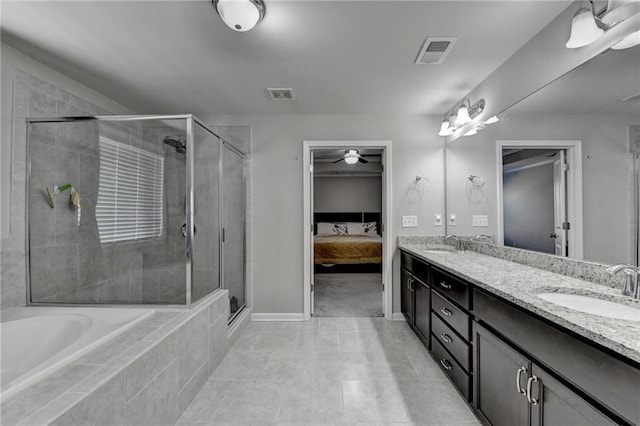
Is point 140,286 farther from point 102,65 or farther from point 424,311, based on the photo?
point 424,311

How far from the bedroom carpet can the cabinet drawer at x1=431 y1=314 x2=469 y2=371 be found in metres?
1.19

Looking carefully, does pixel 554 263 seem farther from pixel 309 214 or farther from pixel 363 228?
pixel 363 228

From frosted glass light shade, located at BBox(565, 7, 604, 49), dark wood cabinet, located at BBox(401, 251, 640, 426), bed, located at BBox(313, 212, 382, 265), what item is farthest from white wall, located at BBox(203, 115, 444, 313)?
bed, located at BBox(313, 212, 382, 265)

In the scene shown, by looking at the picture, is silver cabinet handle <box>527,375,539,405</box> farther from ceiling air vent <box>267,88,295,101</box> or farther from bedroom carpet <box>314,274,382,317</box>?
ceiling air vent <box>267,88,295,101</box>

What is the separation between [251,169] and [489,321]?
2695 mm

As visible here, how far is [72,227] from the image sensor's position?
2.32 m

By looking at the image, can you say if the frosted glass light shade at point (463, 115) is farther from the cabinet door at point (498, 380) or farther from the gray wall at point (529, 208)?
the cabinet door at point (498, 380)

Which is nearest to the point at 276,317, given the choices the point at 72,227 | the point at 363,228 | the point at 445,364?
the point at 445,364

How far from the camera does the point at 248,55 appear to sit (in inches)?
79.3

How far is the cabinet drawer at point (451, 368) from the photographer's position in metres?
1.74

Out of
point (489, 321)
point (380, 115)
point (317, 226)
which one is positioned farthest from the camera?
point (317, 226)

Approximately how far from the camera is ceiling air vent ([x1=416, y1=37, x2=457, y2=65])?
1.82 m

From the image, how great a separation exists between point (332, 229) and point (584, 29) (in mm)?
5509

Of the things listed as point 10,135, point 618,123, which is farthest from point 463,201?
point 10,135
